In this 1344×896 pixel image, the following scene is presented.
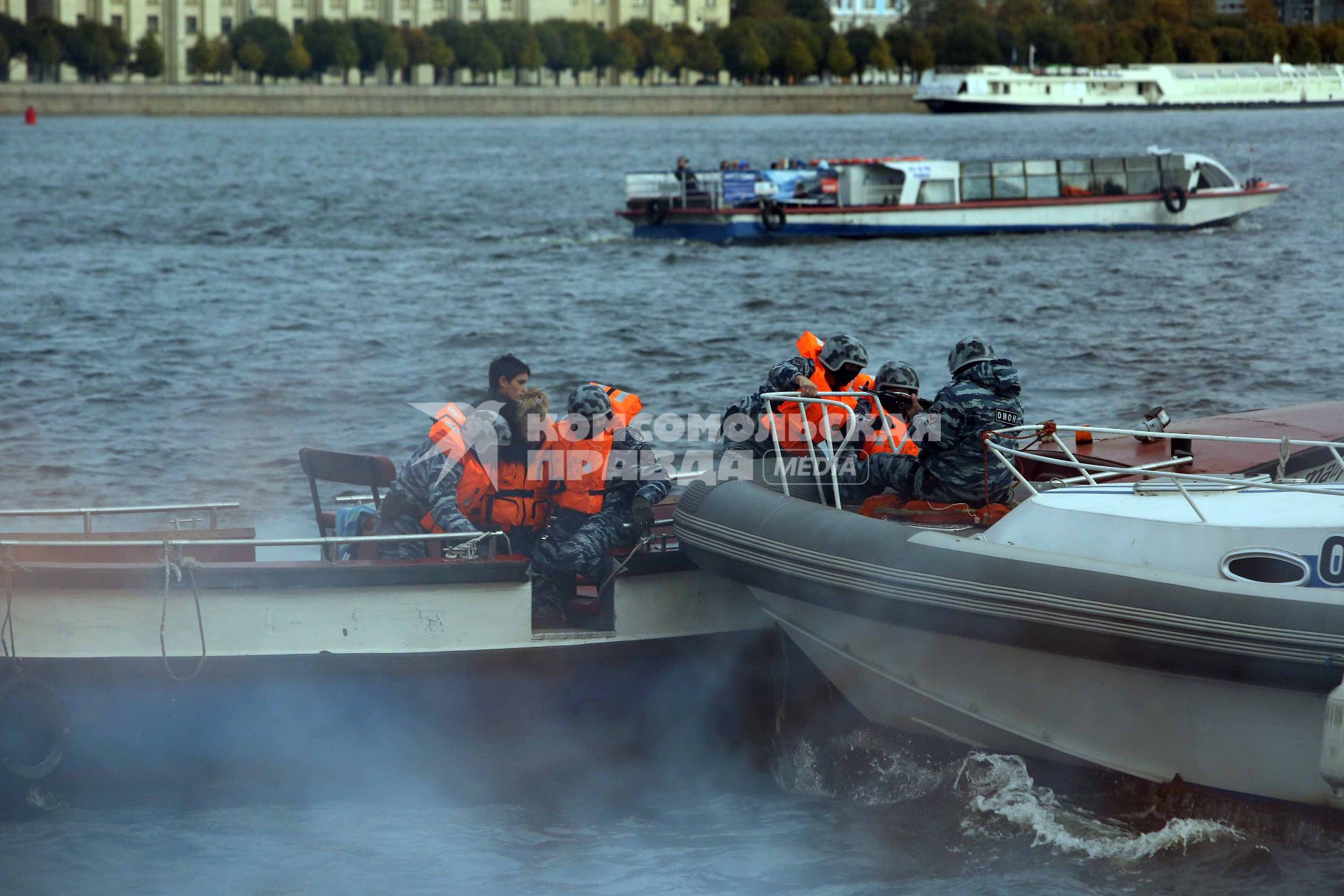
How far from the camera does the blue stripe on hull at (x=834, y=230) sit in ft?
114

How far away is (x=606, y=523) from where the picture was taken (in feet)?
25.5

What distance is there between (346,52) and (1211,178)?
8178 cm

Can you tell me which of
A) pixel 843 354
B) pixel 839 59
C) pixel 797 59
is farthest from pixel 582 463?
pixel 839 59

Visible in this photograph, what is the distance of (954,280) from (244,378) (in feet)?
46.4

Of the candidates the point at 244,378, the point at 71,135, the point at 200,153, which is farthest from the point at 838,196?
the point at 71,135

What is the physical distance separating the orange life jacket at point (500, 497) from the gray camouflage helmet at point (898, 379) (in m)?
1.75

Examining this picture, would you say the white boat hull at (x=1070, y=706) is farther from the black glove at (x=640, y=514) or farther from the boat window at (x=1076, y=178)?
the boat window at (x=1076, y=178)

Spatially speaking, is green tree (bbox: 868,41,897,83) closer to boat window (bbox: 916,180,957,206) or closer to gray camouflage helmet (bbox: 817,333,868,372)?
boat window (bbox: 916,180,957,206)

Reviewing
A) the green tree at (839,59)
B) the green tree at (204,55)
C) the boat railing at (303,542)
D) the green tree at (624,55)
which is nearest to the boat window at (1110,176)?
the boat railing at (303,542)

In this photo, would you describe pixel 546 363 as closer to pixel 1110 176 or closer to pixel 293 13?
pixel 1110 176

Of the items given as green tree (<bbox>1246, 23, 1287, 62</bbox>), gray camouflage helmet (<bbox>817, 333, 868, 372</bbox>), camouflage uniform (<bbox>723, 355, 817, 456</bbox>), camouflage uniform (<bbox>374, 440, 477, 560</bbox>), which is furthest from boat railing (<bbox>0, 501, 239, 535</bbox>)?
green tree (<bbox>1246, 23, 1287, 62</bbox>)

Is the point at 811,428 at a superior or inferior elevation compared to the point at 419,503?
superior

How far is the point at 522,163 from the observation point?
65188 mm

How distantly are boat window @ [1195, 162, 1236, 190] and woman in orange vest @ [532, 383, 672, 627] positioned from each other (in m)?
31.2
